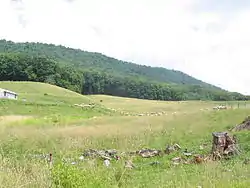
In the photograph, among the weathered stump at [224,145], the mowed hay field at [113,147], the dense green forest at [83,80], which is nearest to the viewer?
the mowed hay field at [113,147]

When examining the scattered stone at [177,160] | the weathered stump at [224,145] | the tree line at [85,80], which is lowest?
the scattered stone at [177,160]

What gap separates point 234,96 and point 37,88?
A: 77.2 m

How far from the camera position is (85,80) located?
151625 mm

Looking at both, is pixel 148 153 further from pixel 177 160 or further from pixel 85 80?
pixel 85 80

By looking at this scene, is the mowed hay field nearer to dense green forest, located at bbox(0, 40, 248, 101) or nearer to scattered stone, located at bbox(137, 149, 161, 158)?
scattered stone, located at bbox(137, 149, 161, 158)

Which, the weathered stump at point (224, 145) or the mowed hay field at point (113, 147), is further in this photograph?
the weathered stump at point (224, 145)

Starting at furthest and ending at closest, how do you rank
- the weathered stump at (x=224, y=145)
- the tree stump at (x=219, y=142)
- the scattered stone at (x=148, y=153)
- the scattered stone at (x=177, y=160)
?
the scattered stone at (x=148, y=153) < the tree stump at (x=219, y=142) < the weathered stump at (x=224, y=145) < the scattered stone at (x=177, y=160)

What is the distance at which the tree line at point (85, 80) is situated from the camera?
12262cm

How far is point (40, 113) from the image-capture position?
5822 centimetres

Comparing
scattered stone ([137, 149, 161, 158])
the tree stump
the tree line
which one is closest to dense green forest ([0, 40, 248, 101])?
the tree line

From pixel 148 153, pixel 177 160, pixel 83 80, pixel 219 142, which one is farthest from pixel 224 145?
pixel 83 80

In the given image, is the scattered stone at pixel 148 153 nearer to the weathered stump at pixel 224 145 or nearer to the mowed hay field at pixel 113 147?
the mowed hay field at pixel 113 147

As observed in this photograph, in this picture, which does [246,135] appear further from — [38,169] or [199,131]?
[38,169]

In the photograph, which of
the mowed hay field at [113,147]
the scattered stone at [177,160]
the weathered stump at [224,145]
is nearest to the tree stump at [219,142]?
the weathered stump at [224,145]
